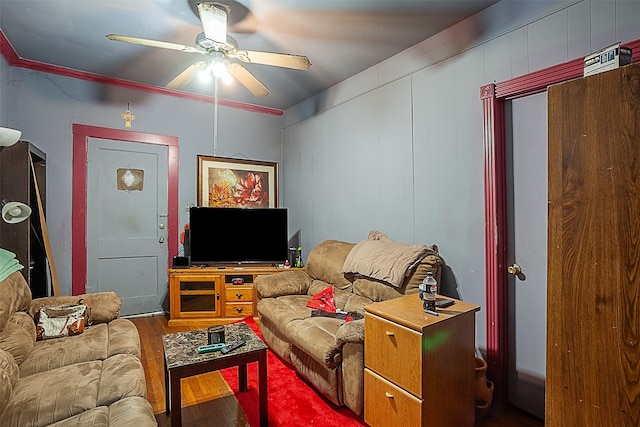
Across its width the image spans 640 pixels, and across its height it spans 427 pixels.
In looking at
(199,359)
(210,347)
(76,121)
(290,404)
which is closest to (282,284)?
(290,404)

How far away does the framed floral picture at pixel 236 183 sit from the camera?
4.26m

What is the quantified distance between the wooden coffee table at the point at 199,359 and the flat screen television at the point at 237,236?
1698 millimetres

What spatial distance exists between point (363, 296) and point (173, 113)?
3.19 meters

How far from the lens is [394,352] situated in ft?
5.83

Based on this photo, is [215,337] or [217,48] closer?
[215,337]

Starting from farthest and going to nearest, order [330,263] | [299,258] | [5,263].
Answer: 1. [299,258]
2. [330,263]
3. [5,263]

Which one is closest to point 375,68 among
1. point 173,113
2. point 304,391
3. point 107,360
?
point 173,113

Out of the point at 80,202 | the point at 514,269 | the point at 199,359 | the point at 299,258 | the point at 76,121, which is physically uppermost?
the point at 76,121

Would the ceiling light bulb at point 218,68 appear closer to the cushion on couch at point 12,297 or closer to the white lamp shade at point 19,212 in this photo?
the white lamp shade at point 19,212

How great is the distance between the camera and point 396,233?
300 cm

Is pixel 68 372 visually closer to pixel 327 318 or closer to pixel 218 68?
pixel 327 318

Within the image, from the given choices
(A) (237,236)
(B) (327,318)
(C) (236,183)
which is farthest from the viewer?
(C) (236,183)

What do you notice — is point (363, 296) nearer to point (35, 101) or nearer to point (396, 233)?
point (396, 233)

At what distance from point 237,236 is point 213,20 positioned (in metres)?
2.39
